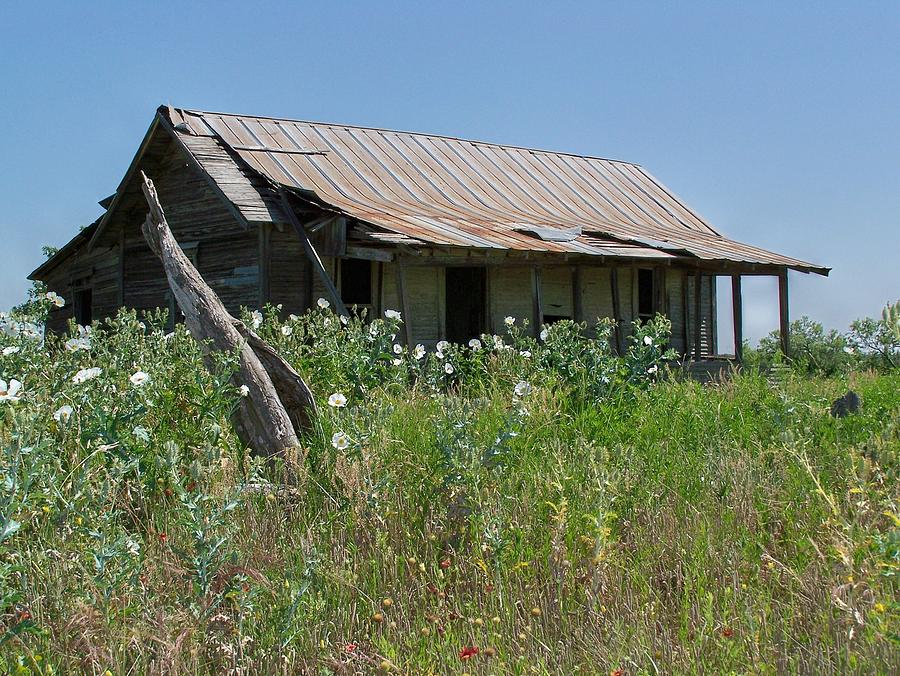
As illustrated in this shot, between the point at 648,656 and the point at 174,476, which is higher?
the point at 174,476

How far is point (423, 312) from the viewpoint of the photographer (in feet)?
55.9

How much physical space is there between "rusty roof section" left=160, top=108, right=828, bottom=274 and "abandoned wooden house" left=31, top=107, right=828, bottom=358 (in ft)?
0.18

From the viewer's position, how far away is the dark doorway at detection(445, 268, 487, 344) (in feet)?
62.4

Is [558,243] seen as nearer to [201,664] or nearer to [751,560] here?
[751,560]

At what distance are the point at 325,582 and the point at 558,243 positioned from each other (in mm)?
13102

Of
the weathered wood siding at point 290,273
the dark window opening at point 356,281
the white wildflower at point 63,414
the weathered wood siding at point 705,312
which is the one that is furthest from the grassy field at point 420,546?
the weathered wood siding at point 705,312

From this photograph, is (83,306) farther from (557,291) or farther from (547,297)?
(557,291)

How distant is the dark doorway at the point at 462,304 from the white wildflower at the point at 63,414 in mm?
14163

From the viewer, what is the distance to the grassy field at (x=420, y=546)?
3594mm

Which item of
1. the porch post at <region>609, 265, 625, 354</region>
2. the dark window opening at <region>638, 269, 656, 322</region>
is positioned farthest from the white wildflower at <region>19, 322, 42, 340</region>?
the dark window opening at <region>638, 269, 656, 322</region>

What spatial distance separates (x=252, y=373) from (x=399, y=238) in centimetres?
801

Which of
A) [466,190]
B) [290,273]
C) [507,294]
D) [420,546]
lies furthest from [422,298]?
[420,546]

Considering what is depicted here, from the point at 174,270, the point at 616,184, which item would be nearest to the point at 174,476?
the point at 174,270

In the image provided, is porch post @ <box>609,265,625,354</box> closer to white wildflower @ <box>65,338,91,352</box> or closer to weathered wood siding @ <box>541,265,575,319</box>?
weathered wood siding @ <box>541,265,575,319</box>
